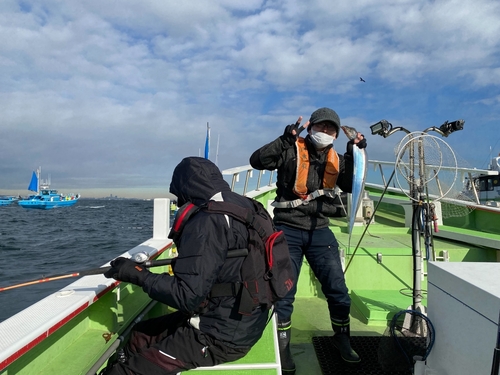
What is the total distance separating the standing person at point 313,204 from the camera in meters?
2.83

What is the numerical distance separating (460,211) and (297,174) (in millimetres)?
3452

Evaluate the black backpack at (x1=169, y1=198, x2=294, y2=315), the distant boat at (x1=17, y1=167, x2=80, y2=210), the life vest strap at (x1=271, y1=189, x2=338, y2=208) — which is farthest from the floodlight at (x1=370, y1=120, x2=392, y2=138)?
the distant boat at (x1=17, y1=167, x2=80, y2=210)

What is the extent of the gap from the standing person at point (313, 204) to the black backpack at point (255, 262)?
820 mm

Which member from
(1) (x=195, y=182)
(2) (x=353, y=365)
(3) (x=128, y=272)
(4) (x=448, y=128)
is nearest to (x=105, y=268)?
(3) (x=128, y=272)

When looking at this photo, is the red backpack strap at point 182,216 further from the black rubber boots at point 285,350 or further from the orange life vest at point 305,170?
the black rubber boots at point 285,350

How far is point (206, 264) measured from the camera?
5.88 feet

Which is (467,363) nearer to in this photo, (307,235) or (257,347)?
(257,347)

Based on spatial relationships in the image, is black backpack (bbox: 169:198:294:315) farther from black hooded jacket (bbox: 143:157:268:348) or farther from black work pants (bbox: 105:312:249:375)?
black work pants (bbox: 105:312:249:375)

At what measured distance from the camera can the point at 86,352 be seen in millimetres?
2342

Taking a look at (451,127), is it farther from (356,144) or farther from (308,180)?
(308,180)

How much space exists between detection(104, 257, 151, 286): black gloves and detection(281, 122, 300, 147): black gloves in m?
1.41

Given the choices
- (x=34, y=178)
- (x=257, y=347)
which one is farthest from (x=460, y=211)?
(x=34, y=178)

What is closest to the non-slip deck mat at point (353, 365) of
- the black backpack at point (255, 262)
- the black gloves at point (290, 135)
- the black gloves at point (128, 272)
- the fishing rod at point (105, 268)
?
the black backpack at point (255, 262)

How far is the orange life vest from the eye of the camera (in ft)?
9.48
